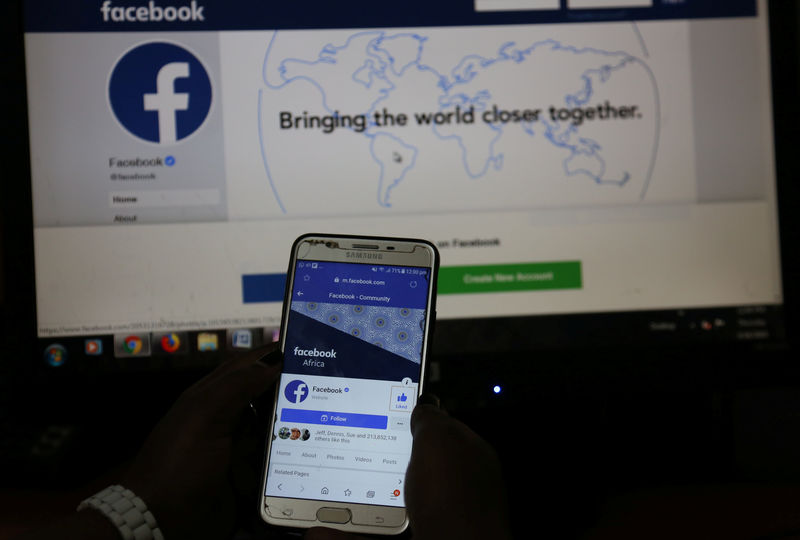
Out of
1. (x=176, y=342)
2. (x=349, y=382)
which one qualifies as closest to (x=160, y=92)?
(x=176, y=342)

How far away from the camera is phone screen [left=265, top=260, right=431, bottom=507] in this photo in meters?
0.50

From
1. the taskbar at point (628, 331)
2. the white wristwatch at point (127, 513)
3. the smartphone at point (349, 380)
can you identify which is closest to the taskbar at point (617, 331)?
the taskbar at point (628, 331)

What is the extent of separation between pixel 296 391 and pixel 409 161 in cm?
26

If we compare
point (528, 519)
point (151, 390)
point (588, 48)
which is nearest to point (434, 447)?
point (528, 519)

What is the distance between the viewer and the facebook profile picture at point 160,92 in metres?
0.62

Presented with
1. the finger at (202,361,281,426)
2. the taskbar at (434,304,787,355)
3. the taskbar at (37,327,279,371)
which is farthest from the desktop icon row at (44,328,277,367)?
the taskbar at (434,304,787,355)

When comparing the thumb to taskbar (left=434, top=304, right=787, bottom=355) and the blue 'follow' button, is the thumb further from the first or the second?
taskbar (left=434, top=304, right=787, bottom=355)

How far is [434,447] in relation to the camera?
460mm

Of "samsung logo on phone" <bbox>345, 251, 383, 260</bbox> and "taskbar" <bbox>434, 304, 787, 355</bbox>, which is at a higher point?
"samsung logo on phone" <bbox>345, 251, 383, 260</bbox>

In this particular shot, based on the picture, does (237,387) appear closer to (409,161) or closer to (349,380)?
(349,380)

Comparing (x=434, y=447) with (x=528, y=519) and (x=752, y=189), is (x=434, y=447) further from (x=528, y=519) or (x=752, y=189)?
(x=752, y=189)

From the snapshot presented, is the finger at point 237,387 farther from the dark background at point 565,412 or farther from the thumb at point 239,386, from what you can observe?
the dark background at point 565,412

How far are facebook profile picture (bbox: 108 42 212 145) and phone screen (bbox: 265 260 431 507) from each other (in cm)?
21

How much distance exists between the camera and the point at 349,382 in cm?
52
